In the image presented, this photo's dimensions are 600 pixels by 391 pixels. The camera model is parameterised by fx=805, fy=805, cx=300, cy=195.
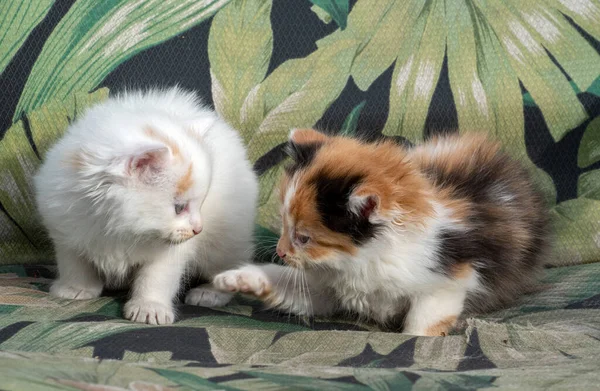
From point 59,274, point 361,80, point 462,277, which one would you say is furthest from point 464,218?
point 59,274

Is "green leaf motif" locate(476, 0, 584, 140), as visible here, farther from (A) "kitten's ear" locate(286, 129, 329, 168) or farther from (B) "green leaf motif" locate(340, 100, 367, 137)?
(A) "kitten's ear" locate(286, 129, 329, 168)

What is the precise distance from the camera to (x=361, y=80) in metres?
2.69

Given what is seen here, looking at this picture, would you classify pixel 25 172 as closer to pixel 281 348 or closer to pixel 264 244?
pixel 264 244

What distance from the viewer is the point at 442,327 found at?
→ 1.94m

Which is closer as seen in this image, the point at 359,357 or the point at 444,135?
the point at 359,357

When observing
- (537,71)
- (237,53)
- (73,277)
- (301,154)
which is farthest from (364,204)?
(537,71)

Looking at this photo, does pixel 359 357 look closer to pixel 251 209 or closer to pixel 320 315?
pixel 320 315

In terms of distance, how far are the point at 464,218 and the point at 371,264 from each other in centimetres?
27

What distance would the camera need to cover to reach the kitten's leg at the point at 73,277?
2131mm

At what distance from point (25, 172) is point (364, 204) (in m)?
1.30

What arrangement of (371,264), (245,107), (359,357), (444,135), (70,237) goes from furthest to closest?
(245,107), (444,135), (70,237), (371,264), (359,357)

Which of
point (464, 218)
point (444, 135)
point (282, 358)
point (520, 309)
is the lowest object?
point (520, 309)

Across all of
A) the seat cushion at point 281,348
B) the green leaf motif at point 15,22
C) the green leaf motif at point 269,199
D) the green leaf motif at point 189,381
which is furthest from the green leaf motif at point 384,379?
the green leaf motif at point 15,22

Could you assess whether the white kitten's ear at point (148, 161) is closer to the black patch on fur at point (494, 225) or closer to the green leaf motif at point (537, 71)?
the black patch on fur at point (494, 225)
